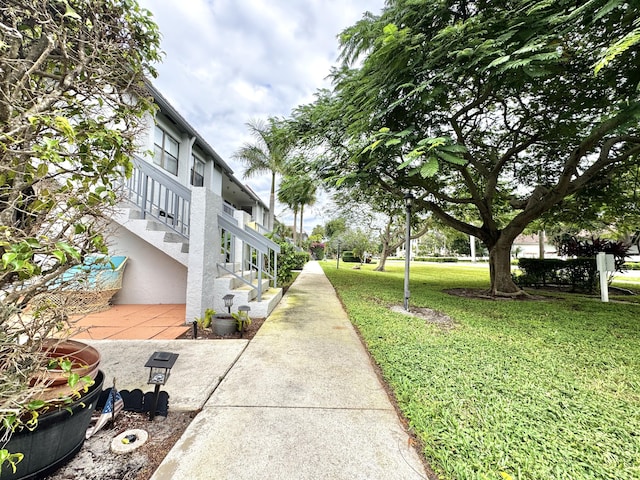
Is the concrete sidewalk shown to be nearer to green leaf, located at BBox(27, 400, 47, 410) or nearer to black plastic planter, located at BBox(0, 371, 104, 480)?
black plastic planter, located at BBox(0, 371, 104, 480)

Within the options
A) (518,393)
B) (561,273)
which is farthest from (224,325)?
(561,273)

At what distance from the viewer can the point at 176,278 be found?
613 cm

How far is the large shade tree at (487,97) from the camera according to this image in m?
4.09

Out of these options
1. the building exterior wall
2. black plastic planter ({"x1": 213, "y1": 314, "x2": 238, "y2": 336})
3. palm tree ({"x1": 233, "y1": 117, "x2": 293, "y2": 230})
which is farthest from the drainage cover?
palm tree ({"x1": 233, "y1": 117, "x2": 293, "y2": 230})

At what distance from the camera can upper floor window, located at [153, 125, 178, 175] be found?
8.07 m

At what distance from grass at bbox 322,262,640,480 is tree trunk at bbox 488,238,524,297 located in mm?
3148

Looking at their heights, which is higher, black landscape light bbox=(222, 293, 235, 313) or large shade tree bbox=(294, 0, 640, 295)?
large shade tree bbox=(294, 0, 640, 295)

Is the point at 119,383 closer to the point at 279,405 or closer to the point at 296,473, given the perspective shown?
the point at 279,405

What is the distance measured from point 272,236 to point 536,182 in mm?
9567

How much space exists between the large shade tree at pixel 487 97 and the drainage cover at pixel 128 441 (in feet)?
14.3

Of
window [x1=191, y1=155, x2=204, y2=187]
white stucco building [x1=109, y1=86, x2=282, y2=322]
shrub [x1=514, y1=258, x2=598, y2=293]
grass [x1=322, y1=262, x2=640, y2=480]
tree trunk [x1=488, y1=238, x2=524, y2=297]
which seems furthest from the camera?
window [x1=191, y1=155, x2=204, y2=187]

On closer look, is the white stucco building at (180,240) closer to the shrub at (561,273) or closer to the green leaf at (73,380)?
the green leaf at (73,380)

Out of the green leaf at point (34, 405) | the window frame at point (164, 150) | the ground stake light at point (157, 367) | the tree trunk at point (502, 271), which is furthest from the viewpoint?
the tree trunk at point (502, 271)

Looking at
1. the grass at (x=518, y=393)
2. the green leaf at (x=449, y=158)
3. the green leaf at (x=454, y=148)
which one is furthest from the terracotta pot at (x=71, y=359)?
the green leaf at (x=454, y=148)
